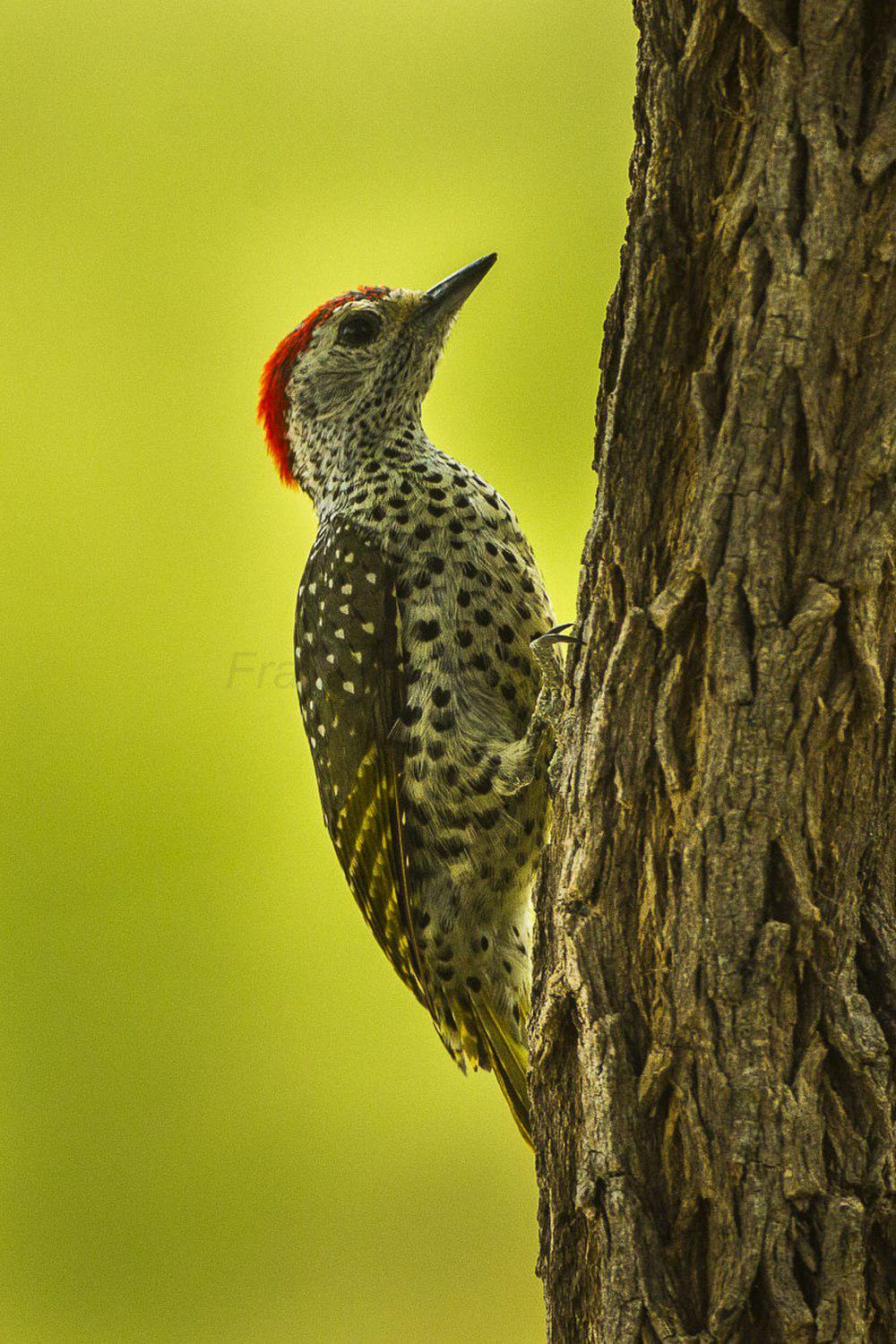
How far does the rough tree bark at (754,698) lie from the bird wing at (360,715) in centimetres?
94

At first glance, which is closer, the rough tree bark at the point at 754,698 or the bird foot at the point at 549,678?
the rough tree bark at the point at 754,698

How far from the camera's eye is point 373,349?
241 cm

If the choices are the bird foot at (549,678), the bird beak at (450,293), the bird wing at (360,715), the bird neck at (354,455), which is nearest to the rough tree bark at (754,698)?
the bird foot at (549,678)

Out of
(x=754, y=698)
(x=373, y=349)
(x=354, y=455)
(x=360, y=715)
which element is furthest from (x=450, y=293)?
(x=754, y=698)

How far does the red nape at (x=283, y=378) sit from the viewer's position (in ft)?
7.95

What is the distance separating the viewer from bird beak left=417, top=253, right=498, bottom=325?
2381 mm

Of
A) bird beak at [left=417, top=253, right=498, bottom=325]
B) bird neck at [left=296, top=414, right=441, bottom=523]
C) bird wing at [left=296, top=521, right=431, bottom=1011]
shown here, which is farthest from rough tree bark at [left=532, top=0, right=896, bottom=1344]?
bird beak at [left=417, top=253, right=498, bottom=325]

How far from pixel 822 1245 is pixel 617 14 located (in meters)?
2.86

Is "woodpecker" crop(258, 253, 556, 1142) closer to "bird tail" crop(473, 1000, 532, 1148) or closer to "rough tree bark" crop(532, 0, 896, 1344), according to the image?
"bird tail" crop(473, 1000, 532, 1148)

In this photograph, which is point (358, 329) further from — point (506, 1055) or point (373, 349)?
point (506, 1055)

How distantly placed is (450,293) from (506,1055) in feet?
4.75

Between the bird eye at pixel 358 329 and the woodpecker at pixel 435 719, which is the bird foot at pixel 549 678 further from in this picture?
the bird eye at pixel 358 329

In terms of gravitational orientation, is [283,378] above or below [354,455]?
above

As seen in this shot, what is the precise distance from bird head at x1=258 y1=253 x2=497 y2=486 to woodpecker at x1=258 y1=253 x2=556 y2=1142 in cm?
5
